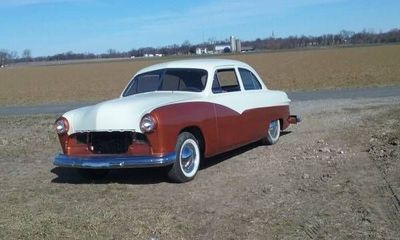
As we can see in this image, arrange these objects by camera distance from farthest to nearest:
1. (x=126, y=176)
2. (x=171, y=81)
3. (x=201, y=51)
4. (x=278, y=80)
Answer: (x=201, y=51) → (x=278, y=80) → (x=171, y=81) → (x=126, y=176)

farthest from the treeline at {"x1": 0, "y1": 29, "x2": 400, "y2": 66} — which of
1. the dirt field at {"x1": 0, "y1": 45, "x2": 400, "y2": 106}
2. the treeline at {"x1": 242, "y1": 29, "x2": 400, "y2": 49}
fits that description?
the dirt field at {"x1": 0, "y1": 45, "x2": 400, "y2": 106}

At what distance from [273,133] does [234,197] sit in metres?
3.81

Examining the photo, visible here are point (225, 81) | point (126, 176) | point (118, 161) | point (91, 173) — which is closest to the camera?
point (118, 161)

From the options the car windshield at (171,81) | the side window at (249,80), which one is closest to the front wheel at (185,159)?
the car windshield at (171,81)

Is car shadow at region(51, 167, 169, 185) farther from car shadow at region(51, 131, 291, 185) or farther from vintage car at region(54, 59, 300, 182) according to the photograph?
vintage car at region(54, 59, 300, 182)

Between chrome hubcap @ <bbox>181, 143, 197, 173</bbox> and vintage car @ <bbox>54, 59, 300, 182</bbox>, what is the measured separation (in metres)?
0.01

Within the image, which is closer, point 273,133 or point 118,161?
point 118,161

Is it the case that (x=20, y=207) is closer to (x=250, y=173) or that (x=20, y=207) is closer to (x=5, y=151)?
(x=250, y=173)

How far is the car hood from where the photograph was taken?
21.8 feet

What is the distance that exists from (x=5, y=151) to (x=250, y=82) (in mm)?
4728

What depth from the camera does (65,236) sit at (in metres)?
4.92

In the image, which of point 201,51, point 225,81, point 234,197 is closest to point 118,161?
point 234,197

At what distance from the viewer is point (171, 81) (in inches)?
319

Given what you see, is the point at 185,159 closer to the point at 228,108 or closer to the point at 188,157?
the point at 188,157
